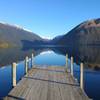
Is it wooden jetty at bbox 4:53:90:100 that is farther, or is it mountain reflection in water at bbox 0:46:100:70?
mountain reflection in water at bbox 0:46:100:70

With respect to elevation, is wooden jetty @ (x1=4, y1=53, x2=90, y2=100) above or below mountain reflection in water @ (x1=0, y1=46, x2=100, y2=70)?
above

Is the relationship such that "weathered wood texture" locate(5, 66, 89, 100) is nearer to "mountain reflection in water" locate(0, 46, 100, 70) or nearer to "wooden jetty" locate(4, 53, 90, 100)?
"wooden jetty" locate(4, 53, 90, 100)

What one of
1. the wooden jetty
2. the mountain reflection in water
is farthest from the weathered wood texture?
the mountain reflection in water

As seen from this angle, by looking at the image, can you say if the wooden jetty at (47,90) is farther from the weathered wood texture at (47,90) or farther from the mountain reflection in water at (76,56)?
the mountain reflection in water at (76,56)

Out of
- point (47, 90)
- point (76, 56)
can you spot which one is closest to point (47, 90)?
point (47, 90)

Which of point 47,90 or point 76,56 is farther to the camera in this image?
point 76,56

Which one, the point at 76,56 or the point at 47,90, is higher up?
the point at 47,90

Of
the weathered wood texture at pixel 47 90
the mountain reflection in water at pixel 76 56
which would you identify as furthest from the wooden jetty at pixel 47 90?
the mountain reflection in water at pixel 76 56

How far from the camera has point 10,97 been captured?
14453 millimetres

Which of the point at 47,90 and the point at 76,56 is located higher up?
the point at 47,90

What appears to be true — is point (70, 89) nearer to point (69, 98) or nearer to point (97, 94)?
point (69, 98)

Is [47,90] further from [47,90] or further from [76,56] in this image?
[76,56]

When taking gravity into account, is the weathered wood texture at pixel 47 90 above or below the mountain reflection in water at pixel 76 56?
above

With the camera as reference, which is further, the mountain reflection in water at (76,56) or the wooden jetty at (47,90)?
the mountain reflection in water at (76,56)
